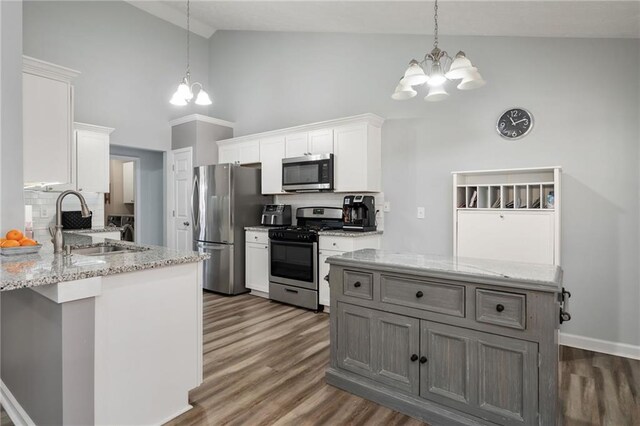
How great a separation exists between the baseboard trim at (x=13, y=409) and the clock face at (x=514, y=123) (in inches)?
159

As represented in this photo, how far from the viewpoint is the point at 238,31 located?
5793 mm

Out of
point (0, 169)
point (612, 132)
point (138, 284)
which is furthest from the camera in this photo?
point (612, 132)

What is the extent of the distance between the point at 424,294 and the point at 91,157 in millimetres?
4544

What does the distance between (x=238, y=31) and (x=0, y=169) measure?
4.53 meters

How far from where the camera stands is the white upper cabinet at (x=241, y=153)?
5.08 meters

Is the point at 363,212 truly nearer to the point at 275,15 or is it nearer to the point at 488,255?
the point at 488,255

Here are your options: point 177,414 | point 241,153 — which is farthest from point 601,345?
point 241,153

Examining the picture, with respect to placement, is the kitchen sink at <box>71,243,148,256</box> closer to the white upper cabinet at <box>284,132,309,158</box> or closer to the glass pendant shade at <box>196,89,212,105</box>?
the glass pendant shade at <box>196,89,212,105</box>

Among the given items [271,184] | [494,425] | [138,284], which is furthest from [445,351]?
[271,184]

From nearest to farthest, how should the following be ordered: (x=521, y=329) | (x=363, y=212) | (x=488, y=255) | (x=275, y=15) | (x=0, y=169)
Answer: (x=521, y=329) → (x=0, y=169) → (x=488, y=255) → (x=363, y=212) → (x=275, y=15)

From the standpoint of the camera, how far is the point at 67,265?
175 centimetres

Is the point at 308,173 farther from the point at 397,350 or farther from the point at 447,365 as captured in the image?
the point at 447,365

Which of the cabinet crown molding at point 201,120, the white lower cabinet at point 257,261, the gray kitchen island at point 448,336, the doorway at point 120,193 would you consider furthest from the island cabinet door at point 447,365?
the doorway at point 120,193

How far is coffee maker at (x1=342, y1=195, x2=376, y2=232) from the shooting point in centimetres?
407
